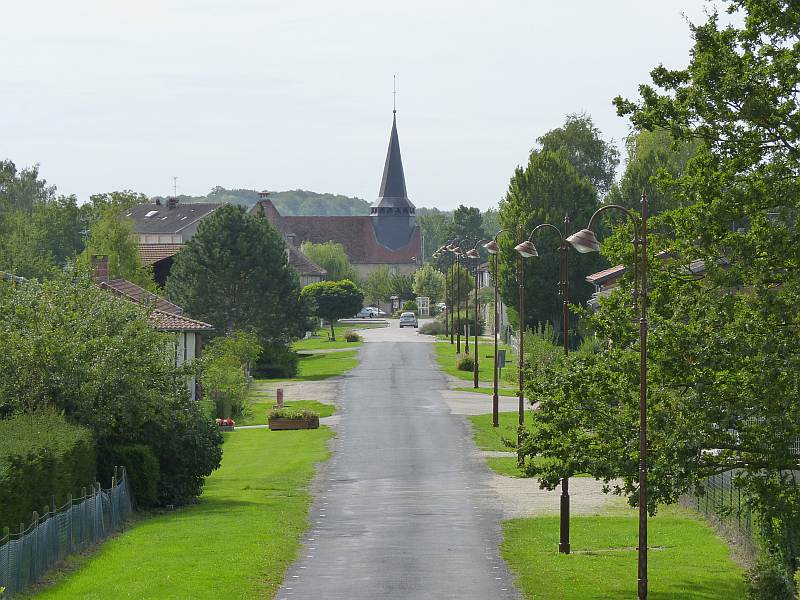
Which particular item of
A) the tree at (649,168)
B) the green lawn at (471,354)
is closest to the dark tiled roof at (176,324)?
the green lawn at (471,354)

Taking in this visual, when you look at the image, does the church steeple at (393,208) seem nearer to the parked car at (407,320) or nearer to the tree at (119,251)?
the parked car at (407,320)

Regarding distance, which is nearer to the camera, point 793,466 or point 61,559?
point 793,466

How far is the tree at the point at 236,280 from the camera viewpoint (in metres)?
81.4

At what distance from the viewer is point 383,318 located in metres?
159

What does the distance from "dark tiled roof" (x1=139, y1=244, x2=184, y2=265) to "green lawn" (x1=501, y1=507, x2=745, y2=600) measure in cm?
6485

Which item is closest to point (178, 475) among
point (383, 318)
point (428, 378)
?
point (428, 378)

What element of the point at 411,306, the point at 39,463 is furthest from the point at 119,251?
the point at 411,306

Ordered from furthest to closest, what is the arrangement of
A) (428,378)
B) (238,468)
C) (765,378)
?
(428,378) < (238,468) < (765,378)

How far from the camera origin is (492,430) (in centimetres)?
5769

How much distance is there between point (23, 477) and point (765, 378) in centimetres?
1463

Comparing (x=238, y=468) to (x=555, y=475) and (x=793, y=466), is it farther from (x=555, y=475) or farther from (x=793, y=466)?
(x=793, y=466)

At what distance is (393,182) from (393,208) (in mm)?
5524

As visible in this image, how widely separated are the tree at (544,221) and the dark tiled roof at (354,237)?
94.3 meters

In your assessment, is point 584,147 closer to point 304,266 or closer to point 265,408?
point 304,266
